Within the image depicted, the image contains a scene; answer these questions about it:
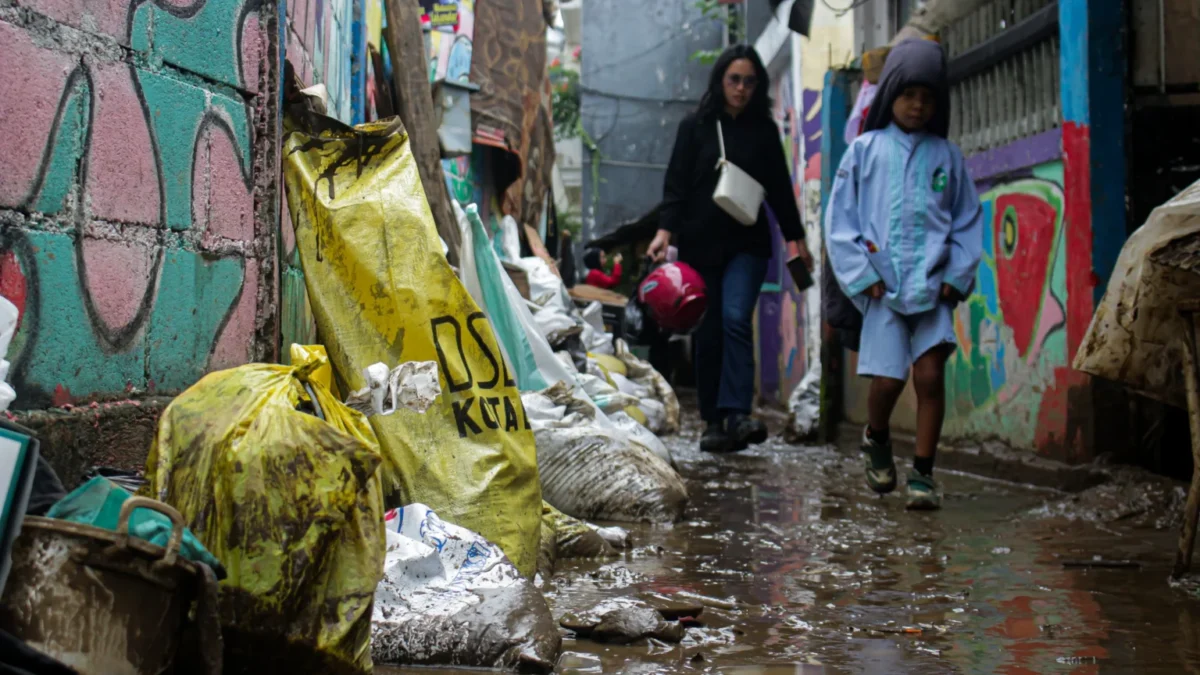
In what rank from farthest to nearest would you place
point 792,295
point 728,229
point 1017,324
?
point 792,295, point 728,229, point 1017,324

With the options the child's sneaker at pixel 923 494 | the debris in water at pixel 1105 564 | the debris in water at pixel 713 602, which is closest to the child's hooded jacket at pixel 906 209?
the child's sneaker at pixel 923 494

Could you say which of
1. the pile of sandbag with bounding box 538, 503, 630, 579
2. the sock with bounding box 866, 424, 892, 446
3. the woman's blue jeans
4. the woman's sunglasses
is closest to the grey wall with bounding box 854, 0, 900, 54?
the woman's sunglasses

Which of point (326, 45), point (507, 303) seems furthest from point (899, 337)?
point (326, 45)

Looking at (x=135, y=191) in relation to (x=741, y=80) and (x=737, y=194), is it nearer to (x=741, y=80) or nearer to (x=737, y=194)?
(x=737, y=194)

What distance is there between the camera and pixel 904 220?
4500 millimetres

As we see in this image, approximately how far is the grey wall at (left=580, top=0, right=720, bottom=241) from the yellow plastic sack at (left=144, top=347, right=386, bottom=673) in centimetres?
1797

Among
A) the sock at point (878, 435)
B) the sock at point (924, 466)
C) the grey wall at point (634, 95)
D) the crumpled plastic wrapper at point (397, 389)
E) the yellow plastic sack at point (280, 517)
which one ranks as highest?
the grey wall at point (634, 95)

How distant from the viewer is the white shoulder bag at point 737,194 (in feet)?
20.7

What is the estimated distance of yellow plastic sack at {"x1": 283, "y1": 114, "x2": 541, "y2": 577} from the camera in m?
2.58

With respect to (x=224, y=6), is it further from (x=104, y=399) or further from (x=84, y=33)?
(x=104, y=399)

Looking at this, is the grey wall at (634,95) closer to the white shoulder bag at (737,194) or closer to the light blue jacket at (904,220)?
the white shoulder bag at (737,194)

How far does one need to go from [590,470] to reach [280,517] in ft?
7.36

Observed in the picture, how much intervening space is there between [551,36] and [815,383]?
45.5 feet

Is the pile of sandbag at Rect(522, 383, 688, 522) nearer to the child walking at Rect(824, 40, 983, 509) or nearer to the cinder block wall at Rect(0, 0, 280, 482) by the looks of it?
the child walking at Rect(824, 40, 983, 509)
